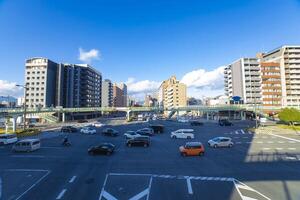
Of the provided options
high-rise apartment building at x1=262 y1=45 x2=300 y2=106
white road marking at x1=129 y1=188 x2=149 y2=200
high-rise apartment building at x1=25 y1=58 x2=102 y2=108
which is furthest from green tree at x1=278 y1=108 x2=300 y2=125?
high-rise apartment building at x1=25 y1=58 x2=102 y2=108

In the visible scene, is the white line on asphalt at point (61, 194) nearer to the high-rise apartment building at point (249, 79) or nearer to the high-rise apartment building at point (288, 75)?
the high-rise apartment building at point (249, 79)

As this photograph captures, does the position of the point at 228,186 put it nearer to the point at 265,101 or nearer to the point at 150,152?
the point at 150,152

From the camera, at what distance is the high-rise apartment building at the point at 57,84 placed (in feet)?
Answer: 390

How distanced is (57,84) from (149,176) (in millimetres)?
120086

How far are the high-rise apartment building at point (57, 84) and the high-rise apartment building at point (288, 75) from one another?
10783 cm

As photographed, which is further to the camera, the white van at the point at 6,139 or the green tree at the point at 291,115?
the green tree at the point at 291,115

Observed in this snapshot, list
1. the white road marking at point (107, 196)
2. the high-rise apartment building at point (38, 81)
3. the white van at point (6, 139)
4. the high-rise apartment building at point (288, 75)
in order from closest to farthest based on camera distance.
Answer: the white road marking at point (107, 196)
the white van at point (6, 139)
the high-rise apartment building at point (38, 81)
the high-rise apartment building at point (288, 75)

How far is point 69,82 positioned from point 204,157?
11923 cm

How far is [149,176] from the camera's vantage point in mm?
20422

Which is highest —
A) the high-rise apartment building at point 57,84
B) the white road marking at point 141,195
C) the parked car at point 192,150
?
the high-rise apartment building at point 57,84

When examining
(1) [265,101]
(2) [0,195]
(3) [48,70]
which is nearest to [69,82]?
(3) [48,70]

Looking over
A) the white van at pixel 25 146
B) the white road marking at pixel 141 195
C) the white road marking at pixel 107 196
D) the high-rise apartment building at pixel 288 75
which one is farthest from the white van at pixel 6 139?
the high-rise apartment building at pixel 288 75

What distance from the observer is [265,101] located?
123062mm

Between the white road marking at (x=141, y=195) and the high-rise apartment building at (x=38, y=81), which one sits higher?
the high-rise apartment building at (x=38, y=81)
